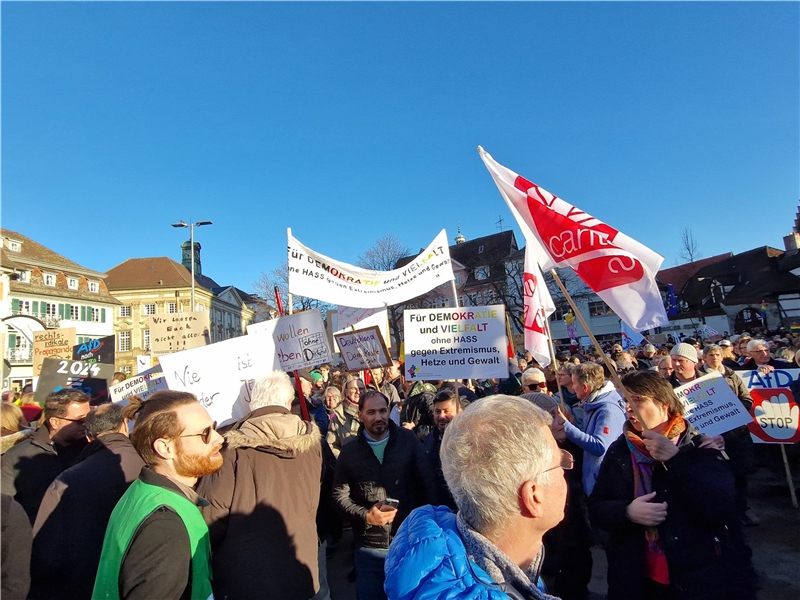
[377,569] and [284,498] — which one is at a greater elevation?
[284,498]

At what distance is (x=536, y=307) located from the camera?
16.1ft

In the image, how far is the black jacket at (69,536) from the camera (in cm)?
265

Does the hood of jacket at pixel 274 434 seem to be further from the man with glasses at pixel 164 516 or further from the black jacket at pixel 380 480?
the black jacket at pixel 380 480

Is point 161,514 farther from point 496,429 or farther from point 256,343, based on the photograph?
point 256,343

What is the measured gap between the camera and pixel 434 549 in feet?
4.33

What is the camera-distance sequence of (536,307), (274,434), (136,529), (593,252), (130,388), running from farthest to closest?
(130,388) < (536,307) < (593,252) < (274,434) < (136,529)

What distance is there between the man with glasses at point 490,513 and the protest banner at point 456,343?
3.97 m

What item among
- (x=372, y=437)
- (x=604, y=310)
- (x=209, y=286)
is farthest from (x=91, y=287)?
(x=372, y=437)

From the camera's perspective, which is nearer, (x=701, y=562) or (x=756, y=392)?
(x=701, y=562)

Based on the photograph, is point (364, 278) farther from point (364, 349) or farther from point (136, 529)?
point (136, 529)

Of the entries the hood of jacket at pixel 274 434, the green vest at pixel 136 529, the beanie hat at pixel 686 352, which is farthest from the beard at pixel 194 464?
the beanie hat at pixel 686 352

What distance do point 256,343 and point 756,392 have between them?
20.4 ft

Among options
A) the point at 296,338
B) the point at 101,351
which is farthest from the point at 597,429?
the point at 101,351

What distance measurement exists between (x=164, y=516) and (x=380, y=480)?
1866 mm
